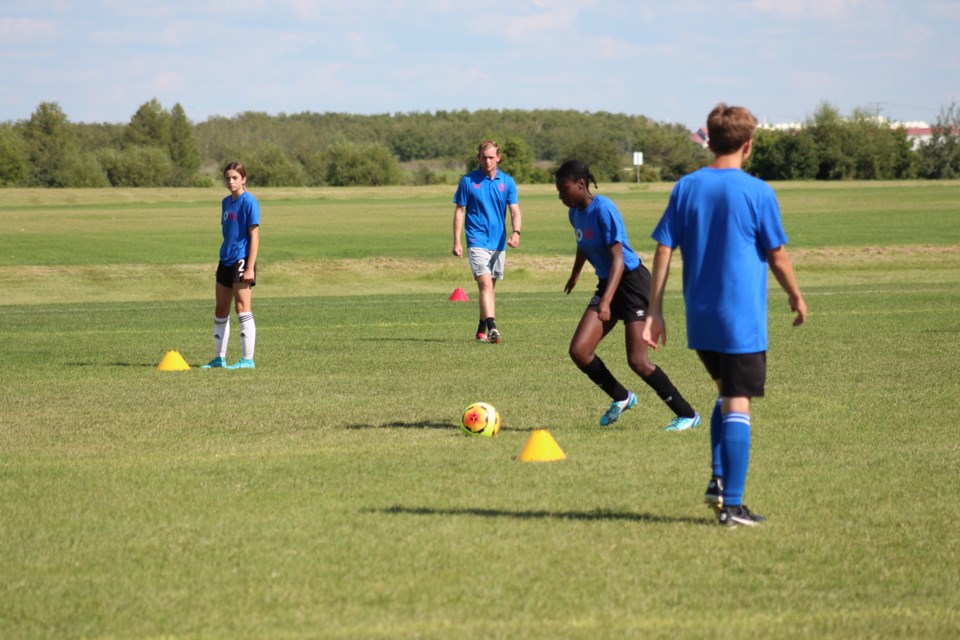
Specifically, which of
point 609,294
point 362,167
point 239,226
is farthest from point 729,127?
point 362,167

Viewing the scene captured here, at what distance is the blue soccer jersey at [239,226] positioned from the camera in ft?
44.9

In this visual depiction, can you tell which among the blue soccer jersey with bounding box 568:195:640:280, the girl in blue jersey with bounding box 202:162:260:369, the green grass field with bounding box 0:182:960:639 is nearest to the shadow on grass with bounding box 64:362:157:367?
the green grass field with bounding box 0:182:960:639

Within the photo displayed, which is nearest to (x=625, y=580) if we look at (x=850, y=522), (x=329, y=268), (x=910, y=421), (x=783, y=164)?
(x=850, y=522)

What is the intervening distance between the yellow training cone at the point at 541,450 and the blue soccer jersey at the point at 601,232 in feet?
5.18

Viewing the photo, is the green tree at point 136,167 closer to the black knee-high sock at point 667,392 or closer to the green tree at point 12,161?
the green tree at point 12,161

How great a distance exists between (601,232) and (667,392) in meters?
1.29

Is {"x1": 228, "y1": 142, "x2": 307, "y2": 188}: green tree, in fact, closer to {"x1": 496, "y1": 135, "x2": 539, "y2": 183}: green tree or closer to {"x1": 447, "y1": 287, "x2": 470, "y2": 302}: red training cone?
{"x1": 496, "y1": 135, "x2": 539, "y2": 183}: green tree

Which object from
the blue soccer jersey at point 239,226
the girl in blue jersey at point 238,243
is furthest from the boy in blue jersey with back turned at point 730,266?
the blue soccer jersey at point 239,226

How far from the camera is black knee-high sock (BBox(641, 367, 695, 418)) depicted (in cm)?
984

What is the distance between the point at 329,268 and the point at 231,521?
91.7ft

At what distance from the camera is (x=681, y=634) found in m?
5.06

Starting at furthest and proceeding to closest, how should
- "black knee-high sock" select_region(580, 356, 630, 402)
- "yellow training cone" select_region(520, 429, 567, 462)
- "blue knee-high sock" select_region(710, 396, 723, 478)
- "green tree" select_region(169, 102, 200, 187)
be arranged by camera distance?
"green tree" select_region(169, 102, 200, 187) → "black knee-high sock" select_region(580, 356, 630, 402) → "yellow training cone" select_region(520, 429, 567, 462) → "blue knee-high sock" select_region(710, 396, 723, 478)

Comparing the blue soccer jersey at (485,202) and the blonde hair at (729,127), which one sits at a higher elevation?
the blonde hair at (729,127)

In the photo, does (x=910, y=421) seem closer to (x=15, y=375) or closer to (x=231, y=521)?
(x=231, y=521)
